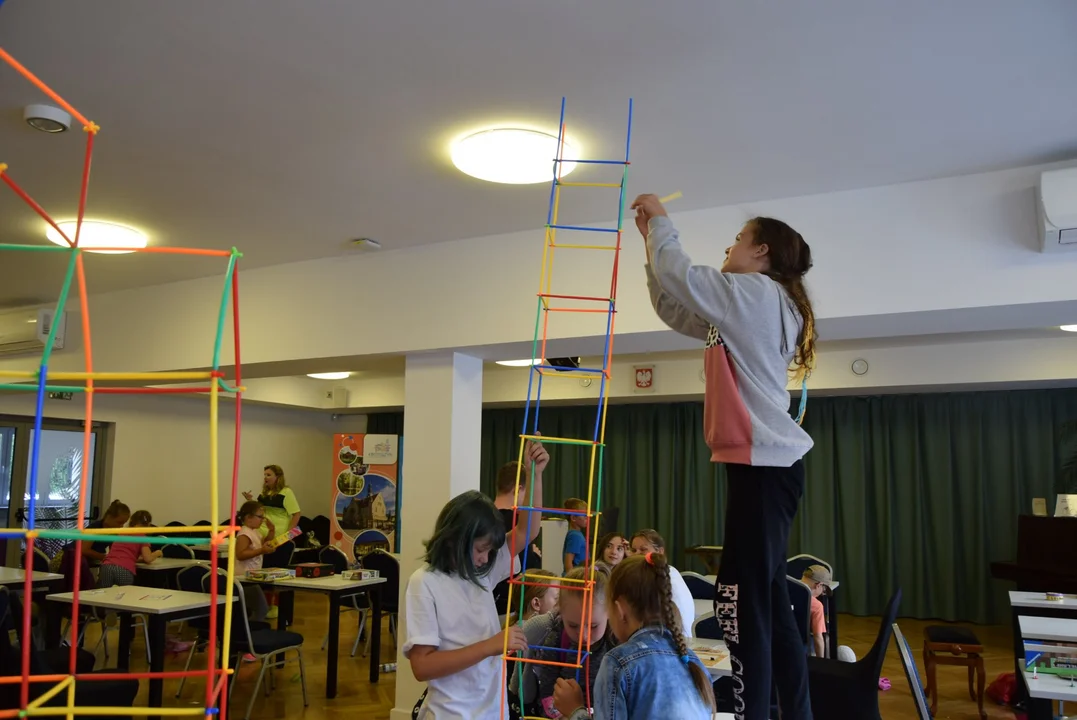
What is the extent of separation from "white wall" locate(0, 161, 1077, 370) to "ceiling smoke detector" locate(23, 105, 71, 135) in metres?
2.07

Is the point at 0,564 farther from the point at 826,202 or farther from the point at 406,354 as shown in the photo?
the point at 826,202

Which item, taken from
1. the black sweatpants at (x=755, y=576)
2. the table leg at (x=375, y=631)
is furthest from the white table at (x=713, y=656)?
the table leg at (x=375, y=631)

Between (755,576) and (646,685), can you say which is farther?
(646,685)

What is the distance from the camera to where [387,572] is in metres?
6.59

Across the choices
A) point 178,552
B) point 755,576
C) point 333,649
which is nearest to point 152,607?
point 333,649

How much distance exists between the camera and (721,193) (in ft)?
12.9

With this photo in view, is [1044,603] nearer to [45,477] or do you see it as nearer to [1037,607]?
[1037,607]

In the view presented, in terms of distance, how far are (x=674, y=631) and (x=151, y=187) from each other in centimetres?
332

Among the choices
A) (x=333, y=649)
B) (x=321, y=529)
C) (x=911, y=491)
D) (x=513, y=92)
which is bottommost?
(x=333, y=649)

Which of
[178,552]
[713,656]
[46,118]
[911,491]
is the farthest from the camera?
[911,491]

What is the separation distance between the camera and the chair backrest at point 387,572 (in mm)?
6578

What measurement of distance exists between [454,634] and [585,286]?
246 cm

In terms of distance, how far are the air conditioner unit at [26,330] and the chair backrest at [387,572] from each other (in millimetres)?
2972

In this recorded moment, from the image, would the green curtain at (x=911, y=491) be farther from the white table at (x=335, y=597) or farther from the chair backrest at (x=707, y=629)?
the chair backrest at (x=707, y=629)
